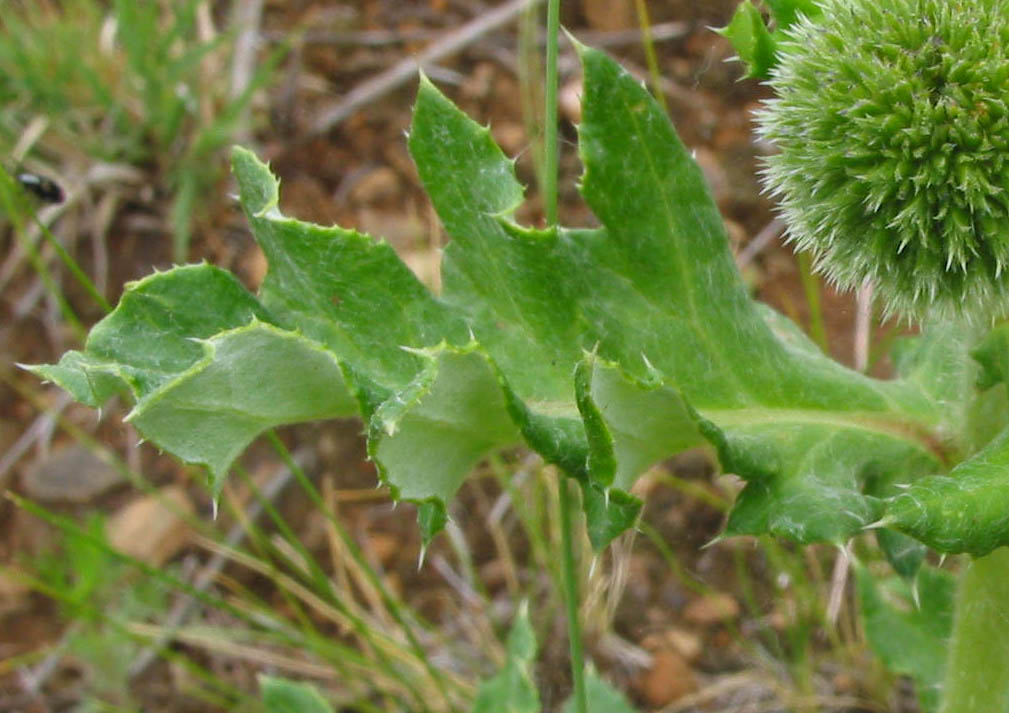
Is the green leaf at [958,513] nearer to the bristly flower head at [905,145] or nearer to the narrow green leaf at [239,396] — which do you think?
the bristly flower head at [905,145]

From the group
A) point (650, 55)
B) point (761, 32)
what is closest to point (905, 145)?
point (761, 32)

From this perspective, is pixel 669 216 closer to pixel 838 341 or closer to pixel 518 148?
pixel 838 341

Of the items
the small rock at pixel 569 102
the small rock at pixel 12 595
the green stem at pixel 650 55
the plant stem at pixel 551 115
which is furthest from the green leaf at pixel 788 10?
the small rock at pixel 12 595

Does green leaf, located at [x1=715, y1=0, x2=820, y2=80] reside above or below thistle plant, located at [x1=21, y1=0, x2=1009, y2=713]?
above

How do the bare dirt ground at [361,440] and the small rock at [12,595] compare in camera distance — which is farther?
the small rock at [12,595]

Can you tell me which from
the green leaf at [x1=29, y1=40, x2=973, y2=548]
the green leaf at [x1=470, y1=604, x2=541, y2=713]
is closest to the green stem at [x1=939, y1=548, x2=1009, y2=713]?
the green leaf at [x1=29, y1=40, x2=973, y2=548]

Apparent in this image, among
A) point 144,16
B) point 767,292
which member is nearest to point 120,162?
point 144,16

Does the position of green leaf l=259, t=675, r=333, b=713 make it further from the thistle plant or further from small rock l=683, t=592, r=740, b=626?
small rock l=683, t=592, r=740, b=626
